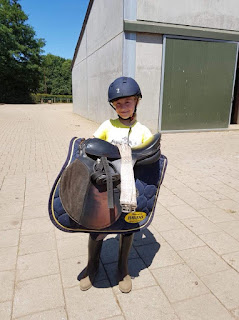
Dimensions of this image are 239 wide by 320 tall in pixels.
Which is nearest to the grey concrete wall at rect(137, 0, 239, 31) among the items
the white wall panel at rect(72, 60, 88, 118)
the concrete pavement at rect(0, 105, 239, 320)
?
the concrete pavement at rect(0, 105, 239, 320)

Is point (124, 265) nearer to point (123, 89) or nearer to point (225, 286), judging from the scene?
point (225, 286)

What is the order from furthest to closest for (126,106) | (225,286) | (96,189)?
(225,286) < (126,106) < (96,189)

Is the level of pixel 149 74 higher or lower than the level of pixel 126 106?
higher

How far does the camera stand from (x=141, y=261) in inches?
95.4

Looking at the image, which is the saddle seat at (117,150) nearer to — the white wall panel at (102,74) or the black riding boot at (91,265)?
the black riding boot at (91,265)

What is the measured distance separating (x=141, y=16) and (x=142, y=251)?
322 inches

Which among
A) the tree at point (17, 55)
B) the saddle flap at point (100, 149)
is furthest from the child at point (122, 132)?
the tree at point (17, 55)

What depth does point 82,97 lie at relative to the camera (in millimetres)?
16766

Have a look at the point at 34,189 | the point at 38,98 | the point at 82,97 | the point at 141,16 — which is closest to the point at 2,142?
the point at 34,189

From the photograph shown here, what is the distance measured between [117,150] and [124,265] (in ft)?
3.57

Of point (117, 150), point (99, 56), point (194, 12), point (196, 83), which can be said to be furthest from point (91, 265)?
point (99, 56)

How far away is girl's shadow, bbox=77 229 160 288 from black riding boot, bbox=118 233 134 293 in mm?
96

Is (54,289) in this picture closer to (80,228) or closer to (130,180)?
(80,228)

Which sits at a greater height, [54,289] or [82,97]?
[82,97]
